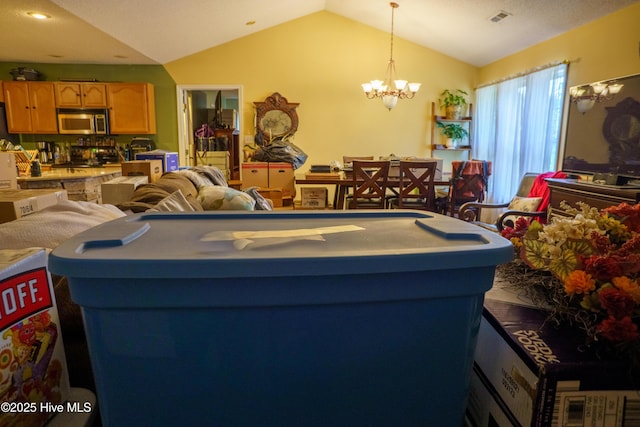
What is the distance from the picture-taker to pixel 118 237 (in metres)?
0.62

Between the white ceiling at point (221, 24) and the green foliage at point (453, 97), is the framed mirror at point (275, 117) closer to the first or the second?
the white ceiling at point (221, 24)

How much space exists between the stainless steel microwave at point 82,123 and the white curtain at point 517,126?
18.1 ft

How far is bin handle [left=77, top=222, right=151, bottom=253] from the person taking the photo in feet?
1.89

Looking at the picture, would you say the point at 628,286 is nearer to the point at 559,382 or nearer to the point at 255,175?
the point at 559,382

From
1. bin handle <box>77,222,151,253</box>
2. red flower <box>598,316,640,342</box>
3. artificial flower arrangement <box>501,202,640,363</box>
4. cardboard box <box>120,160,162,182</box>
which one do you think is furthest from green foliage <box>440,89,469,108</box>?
bin handle <box>77,222,151,253</box>

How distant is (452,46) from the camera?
559 cm

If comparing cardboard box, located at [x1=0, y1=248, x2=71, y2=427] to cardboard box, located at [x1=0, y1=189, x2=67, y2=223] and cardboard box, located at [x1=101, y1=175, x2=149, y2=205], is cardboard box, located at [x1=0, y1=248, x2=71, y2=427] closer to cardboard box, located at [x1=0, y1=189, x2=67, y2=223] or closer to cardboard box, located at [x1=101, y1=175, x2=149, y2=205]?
cardboard box, located at [x1=0, y1=189, x2=67, y2=223]

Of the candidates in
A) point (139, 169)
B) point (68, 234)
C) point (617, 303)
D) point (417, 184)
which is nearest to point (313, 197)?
point (417, 184)

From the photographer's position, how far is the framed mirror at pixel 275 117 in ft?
19.2

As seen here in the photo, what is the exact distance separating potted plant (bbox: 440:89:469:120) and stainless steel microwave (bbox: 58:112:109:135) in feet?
16.5

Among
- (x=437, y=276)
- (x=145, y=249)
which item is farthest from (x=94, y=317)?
(x=437, y=276)

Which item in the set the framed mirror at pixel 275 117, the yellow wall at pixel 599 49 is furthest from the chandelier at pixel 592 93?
the framed mirror at pixel 275 117

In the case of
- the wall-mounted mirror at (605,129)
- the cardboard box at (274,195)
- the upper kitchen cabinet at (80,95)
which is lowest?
the cardboard box at (274,195)

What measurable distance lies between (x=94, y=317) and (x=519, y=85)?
5.49 metres
